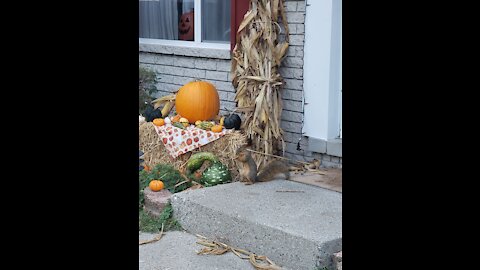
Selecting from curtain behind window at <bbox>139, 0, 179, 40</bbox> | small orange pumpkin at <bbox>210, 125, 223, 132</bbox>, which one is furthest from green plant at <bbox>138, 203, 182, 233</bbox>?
curtain behind window at <bbox>139, 0, 179, 40</bbox>

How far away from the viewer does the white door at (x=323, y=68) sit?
543cm

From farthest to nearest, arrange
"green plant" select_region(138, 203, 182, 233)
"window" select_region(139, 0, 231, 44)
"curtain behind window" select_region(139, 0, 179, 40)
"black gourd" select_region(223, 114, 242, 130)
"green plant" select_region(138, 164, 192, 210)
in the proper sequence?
"curtain behind window" select_region(139, 0, 179, 40) < "window" select_region(139, 0, 231, 44) < "black gourd" select_region(223, 114, 242, 130) < "green plant" select_region(138, 164, 192, 210) < "green plant" select_region(138, 203, 182, 233)

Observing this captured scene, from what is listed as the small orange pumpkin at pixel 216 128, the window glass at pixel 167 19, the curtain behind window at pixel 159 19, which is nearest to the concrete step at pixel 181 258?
the small orange pumpkin at pixel 216 128

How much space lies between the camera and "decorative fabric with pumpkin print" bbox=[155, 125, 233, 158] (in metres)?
5.67

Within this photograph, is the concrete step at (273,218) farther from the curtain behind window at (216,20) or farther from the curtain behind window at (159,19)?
the curtain behind window at (159,19)

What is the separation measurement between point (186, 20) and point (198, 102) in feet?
5.97

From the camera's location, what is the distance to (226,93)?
21.8 ft

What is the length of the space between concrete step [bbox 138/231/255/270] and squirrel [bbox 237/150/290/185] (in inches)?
26.3

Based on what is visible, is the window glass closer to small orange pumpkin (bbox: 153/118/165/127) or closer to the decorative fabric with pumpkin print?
small orange pumpkin (bbox: 153/118/165/127)

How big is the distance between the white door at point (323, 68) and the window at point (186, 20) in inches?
57.9
